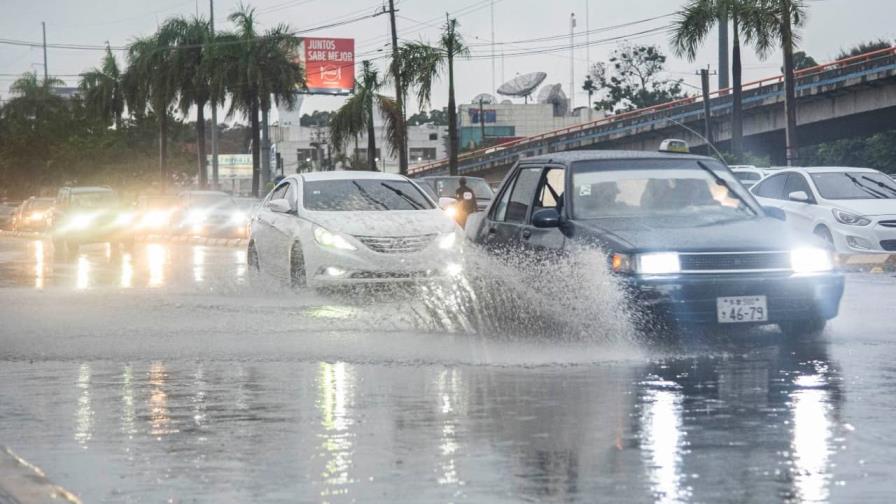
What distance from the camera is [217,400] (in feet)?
30.4

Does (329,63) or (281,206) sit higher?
(329,63)

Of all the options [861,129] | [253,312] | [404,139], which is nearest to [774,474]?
[253,312]

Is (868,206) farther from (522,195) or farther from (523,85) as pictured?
(523,85)

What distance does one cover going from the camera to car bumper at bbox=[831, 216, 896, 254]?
75.0ft

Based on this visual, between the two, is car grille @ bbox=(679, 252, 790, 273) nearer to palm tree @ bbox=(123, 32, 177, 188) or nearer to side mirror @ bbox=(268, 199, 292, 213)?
side mirror @ bbox=(268, 199, 292, 213)

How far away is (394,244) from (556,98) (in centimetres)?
14655

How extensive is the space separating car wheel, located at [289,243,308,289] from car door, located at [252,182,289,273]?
850mm

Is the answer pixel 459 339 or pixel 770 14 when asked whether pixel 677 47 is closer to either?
pixel 770 14

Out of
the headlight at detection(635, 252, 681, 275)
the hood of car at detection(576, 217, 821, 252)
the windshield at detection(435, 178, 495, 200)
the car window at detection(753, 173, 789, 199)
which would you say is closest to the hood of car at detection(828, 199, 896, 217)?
the car window at detection(753, 173, 789, 199)

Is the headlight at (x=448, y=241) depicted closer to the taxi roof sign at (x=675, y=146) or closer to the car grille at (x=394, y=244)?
the car grille at (x=394, y=244)

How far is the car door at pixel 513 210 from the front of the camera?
1320 cm

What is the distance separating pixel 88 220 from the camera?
34188mm

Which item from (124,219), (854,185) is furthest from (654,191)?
(124,219)

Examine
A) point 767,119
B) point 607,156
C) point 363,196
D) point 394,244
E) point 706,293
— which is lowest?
point 706,293
